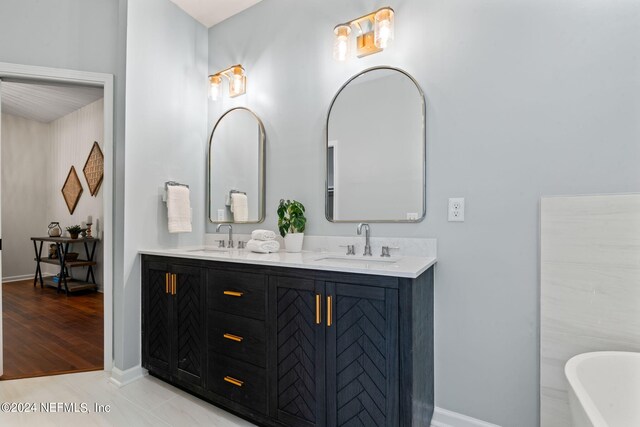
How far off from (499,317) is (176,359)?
1987 mm

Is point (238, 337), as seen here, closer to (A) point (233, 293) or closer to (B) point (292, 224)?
(A) point (233, 293)

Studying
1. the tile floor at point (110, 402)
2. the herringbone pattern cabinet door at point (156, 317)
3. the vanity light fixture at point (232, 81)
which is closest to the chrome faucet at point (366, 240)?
the tile floor at point (110, 402)

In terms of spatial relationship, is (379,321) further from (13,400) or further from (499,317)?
(13,400)

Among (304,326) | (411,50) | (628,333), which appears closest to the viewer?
(628,333)

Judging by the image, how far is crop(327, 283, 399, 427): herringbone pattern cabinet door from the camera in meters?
1.32

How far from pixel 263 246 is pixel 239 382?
799mm

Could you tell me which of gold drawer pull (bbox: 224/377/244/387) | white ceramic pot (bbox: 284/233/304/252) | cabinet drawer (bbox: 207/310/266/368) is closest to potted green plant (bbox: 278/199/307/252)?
white ceramic pot (bbox: 284/233/304/252)

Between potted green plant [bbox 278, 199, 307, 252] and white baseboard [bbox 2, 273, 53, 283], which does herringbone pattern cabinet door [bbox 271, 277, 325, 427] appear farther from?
white baseboard [bbox 2, 273, 53, 283]

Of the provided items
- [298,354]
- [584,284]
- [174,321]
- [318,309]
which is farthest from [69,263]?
[584,284]

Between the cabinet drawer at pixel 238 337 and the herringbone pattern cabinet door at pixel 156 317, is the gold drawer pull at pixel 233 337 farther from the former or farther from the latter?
the herringbone pattern cabinet door at pixel 156 317

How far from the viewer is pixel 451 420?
1.67 metres

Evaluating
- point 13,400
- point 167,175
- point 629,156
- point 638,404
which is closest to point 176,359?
point 13,400

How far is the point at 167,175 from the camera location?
2.51m

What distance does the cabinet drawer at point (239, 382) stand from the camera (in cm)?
167
